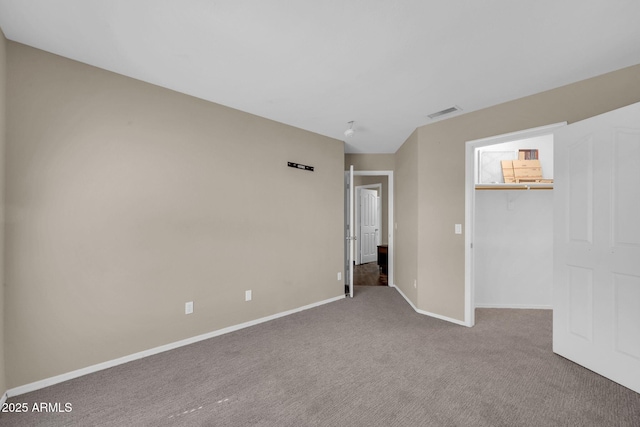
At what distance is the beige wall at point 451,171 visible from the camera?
256 centimetres

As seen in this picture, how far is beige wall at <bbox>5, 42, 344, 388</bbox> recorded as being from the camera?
202 centimetres

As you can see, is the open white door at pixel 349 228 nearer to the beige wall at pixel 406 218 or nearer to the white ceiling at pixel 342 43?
the beige wall at pixel 406 218

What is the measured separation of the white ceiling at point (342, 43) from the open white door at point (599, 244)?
0.62 meters

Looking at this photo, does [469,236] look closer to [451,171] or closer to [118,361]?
[451,171]

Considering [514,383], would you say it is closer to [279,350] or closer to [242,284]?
[279,350]

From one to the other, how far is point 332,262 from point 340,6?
3.31 metres

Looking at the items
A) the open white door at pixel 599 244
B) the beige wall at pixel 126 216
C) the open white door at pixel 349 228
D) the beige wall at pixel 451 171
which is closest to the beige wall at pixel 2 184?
the beige wall at pixel 126 216

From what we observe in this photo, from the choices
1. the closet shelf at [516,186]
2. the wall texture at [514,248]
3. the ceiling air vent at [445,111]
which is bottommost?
the wall texture at [514,248]

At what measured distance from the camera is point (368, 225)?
7.64 metres

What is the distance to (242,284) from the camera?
10.4ft

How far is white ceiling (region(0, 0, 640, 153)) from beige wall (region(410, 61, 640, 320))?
17 centimetres

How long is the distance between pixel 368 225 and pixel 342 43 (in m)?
6.04

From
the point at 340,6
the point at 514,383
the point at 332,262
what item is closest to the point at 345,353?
the point at 514,383

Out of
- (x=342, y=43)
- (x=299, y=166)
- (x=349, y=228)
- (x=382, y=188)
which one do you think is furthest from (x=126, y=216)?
(x=382, y=188)
